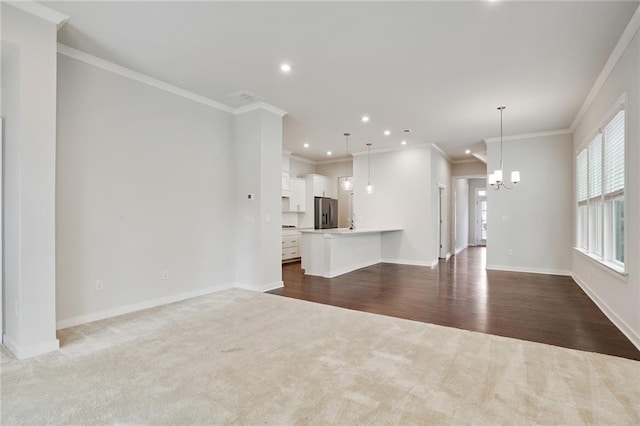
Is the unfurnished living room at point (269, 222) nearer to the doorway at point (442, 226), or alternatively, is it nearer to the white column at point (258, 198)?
the white column at point (258, 198)

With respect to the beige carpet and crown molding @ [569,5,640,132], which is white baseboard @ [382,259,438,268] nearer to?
crown molding @ [569,5,640,132]

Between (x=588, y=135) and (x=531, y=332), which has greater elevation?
(x=588, y=135)

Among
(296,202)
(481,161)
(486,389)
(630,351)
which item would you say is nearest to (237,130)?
(296,202)

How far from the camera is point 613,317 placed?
144 inches

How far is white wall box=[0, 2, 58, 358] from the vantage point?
269 centimetres

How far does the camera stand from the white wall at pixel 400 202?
776 centimetres

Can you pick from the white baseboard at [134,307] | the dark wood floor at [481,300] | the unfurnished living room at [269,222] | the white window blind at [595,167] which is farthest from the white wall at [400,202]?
the white baseboard at [134,307]

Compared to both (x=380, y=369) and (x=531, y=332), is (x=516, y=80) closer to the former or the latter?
(x=531, y=332)

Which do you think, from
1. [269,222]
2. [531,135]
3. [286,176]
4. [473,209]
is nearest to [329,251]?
[269,222]

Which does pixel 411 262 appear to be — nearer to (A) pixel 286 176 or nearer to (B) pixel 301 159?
(A) pixel 286 176

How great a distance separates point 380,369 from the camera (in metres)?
2.47

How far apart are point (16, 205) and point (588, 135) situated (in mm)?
7047

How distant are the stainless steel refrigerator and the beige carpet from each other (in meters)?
5.67

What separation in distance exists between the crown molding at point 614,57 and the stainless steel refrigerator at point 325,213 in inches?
232
